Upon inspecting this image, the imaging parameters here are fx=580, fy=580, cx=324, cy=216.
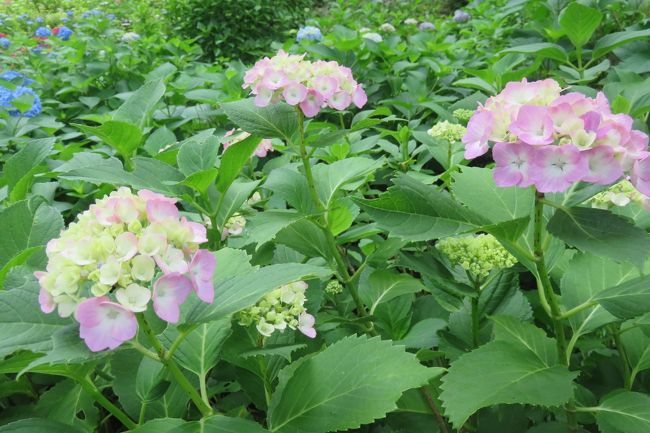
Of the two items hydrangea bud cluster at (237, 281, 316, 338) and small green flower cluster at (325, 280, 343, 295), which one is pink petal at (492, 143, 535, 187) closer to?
hydrangea bud cluster at (237, 281, 316, 338)

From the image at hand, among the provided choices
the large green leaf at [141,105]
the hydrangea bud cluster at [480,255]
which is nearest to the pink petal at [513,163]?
the hydrangea bud cluster at [480,255]

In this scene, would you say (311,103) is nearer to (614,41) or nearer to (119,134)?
(119,134)

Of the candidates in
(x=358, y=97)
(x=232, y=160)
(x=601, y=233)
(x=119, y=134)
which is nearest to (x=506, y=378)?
(x=601, y=233)

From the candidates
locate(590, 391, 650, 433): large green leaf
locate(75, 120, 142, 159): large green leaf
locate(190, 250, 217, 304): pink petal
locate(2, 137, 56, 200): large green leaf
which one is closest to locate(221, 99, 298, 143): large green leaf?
locate(75, 120, 142, 159): large green leaf

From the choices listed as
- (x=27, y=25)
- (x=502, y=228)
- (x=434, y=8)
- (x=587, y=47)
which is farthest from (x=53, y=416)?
(x=434, y=8)

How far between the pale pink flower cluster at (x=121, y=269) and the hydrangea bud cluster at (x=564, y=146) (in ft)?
1.59

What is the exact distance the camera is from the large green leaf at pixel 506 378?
94 centimetres

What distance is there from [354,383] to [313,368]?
0.29ft

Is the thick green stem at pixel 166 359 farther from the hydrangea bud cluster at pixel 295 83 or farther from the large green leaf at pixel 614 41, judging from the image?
the large green leaf at pixel 614 41

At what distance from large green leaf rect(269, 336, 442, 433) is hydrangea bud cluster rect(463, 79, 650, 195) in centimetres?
35

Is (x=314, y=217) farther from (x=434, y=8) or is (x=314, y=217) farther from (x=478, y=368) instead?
(x=434, y=8)

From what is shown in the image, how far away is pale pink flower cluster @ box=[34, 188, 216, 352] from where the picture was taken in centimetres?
78

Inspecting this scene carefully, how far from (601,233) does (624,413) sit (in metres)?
0.39

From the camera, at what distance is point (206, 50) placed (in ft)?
20.6
